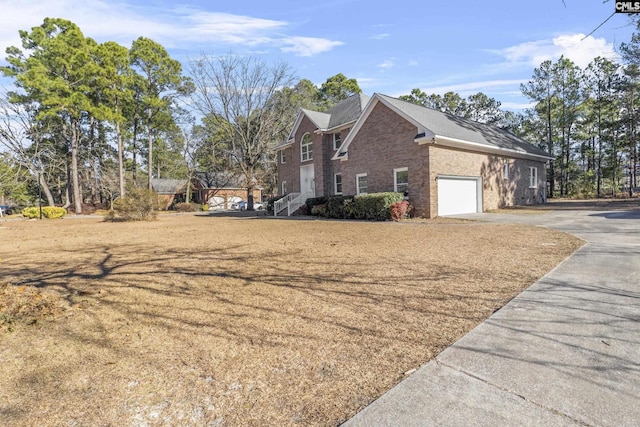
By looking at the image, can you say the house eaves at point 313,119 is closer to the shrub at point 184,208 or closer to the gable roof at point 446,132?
the gable roof at point 446,132

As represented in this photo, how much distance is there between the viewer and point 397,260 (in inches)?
246

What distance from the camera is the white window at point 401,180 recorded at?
652 inches

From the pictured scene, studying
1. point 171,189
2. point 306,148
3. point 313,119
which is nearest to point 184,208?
point 171,189

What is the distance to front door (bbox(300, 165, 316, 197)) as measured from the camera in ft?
84.8

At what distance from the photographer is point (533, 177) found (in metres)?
22.2

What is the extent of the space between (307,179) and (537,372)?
24.5 meters

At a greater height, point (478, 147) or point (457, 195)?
point (478, 147)

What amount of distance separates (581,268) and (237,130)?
27.9m

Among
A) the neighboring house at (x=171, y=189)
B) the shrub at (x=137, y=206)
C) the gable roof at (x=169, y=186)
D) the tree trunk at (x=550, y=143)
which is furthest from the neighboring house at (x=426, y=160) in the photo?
the gable roof at (x=169, y=186)

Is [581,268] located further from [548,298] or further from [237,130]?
[237,130]

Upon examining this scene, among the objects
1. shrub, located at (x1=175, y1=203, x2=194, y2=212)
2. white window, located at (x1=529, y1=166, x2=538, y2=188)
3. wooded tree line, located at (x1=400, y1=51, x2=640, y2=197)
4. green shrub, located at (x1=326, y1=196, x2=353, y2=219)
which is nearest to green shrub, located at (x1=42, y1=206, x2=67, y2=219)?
shrub, located at (x1=175, y1=203, x2=194, y2=212)

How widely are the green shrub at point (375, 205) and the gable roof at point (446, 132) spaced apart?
3.01 metres

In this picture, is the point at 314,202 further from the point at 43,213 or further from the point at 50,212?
the point at 43,213

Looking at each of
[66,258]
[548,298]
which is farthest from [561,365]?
[66,258]
